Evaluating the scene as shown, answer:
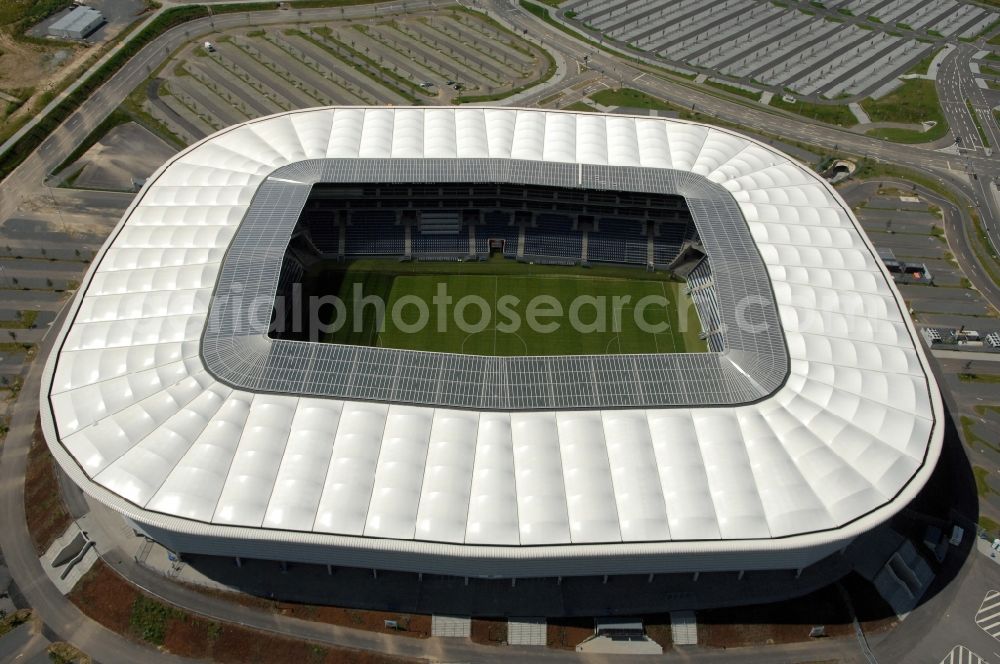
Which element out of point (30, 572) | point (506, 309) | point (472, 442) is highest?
point (472, 442)

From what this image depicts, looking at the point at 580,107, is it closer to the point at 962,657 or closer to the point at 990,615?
the point at 990,615

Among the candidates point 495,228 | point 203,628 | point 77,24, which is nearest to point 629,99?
point 495,228

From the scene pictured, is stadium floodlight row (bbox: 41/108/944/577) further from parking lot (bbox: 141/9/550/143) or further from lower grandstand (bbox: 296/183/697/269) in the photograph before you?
parking lot (bbox: 141/9/550/143)

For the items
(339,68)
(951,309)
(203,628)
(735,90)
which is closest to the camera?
(203,628)

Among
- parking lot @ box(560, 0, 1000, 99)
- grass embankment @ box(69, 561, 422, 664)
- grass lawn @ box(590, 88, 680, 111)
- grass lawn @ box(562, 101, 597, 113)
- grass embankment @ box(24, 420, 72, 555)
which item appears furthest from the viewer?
parking lot @ box(560, 0, 1000, 99)

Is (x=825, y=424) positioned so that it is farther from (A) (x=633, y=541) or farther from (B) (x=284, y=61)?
(B) (x=284, y=61)

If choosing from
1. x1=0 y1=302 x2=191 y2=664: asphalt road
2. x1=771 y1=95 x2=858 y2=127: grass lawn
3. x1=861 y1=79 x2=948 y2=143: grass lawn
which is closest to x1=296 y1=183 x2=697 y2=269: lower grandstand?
x1=0 y1=302 x2=191 y2=664: asphalt road
